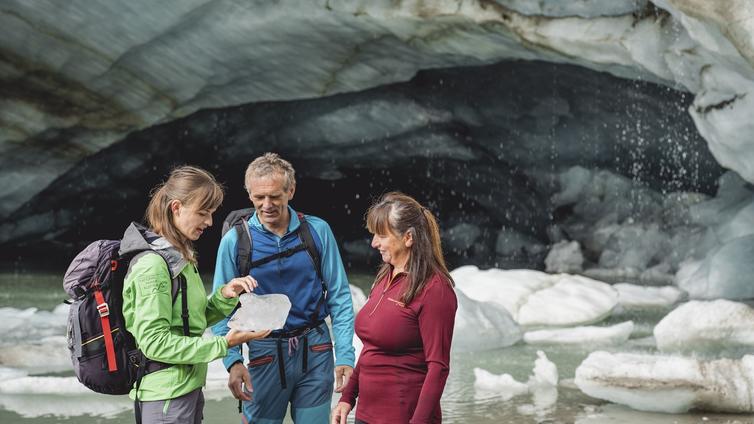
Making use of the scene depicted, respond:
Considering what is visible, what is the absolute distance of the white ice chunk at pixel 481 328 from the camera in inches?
291

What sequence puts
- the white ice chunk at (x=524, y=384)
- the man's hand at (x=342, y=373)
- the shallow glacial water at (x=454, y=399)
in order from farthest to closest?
1. the white ice chunk at (x=524, y=384)
2. the shallow glacial water at (x=454, y=399)
3. the man's hand at (x=342, y=373)

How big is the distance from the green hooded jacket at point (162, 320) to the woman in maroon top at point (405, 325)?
0.41 meters

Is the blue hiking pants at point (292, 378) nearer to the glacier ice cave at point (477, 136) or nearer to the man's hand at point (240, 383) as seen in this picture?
the man's hand at point (240, 383)

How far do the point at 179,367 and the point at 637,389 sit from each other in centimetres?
328

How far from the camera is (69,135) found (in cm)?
1005

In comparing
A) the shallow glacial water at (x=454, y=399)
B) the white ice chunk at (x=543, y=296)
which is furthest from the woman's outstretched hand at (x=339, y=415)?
the white ice chunk at (x=543, y=296)

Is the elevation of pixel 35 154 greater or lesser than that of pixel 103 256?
lesser

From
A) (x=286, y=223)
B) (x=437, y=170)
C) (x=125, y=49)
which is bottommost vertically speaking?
(x=437, y=170)

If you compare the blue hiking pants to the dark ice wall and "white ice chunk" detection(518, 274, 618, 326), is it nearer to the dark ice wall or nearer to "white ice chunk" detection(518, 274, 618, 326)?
"white ice chunk" detection(518, 274, 618, 326)

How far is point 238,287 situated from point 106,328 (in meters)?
0.42

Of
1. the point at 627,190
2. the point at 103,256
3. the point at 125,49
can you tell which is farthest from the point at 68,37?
the point at 627,190

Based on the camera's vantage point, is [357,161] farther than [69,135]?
Yes

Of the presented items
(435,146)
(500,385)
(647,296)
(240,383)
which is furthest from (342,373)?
(435,146)

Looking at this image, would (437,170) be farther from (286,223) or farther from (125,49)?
(286,223)
